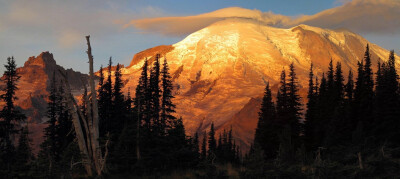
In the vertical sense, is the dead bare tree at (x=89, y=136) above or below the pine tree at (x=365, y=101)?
below

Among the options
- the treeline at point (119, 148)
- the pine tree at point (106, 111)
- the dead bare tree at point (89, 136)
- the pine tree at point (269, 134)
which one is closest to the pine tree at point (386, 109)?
the pine tree at point (269, 134)

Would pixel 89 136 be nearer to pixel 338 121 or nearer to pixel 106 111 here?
pixel 106 111

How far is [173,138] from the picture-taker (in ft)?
103

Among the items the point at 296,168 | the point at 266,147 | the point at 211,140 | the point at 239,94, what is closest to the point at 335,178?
the point at 296,168

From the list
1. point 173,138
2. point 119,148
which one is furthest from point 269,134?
point 119,148

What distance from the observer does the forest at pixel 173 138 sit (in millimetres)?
17359

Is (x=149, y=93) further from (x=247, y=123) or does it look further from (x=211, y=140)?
(x=247, y=123)

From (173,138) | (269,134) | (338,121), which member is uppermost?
(338,121)

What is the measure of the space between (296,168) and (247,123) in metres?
133

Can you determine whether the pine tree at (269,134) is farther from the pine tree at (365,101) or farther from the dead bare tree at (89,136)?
the dead bare tree at (89,136)

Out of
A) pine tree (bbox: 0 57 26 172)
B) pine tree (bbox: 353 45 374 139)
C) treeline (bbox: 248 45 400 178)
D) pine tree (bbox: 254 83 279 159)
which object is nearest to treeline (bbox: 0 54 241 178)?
pine tree (bbox: 0 57 26 172)

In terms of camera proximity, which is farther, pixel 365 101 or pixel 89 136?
pixel 365 101

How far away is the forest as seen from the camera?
17.4 metres

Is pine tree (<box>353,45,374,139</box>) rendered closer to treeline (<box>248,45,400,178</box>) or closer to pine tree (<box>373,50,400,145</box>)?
treeline (<box>248,45,400,178</box>)
